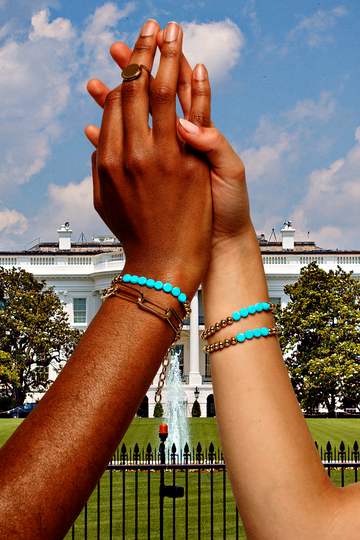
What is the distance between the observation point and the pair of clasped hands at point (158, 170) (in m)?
1.09

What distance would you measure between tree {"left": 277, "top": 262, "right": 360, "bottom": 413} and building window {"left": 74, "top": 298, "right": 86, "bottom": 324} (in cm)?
2503

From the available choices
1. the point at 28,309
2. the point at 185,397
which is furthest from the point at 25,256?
the point at 185,397

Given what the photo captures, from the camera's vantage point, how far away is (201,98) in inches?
50.7

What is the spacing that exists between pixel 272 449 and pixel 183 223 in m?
0.53

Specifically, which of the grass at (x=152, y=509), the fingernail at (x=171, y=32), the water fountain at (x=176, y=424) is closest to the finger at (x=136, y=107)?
the fingernail at (x=171, y=32)

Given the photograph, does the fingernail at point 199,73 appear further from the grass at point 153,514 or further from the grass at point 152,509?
the grass at point 153,514

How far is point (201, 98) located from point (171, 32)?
6.7 inches

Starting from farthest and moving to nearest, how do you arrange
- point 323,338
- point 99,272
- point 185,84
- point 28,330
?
1. point 99,272
2. point 28,330
3. point 323,338
4. point 185,84

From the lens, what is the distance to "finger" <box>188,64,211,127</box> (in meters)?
1.26

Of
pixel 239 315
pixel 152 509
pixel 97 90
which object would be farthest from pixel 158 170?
pixel 152 509

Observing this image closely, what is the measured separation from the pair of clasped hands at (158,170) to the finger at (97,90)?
0.29 meters

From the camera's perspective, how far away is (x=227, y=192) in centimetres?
126

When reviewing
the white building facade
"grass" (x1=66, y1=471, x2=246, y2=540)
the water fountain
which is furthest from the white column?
"grass" (x1=66, y1=471, x2=246, y2=540)

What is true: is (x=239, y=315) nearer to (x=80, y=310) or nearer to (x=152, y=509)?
(x=152, y=509)
